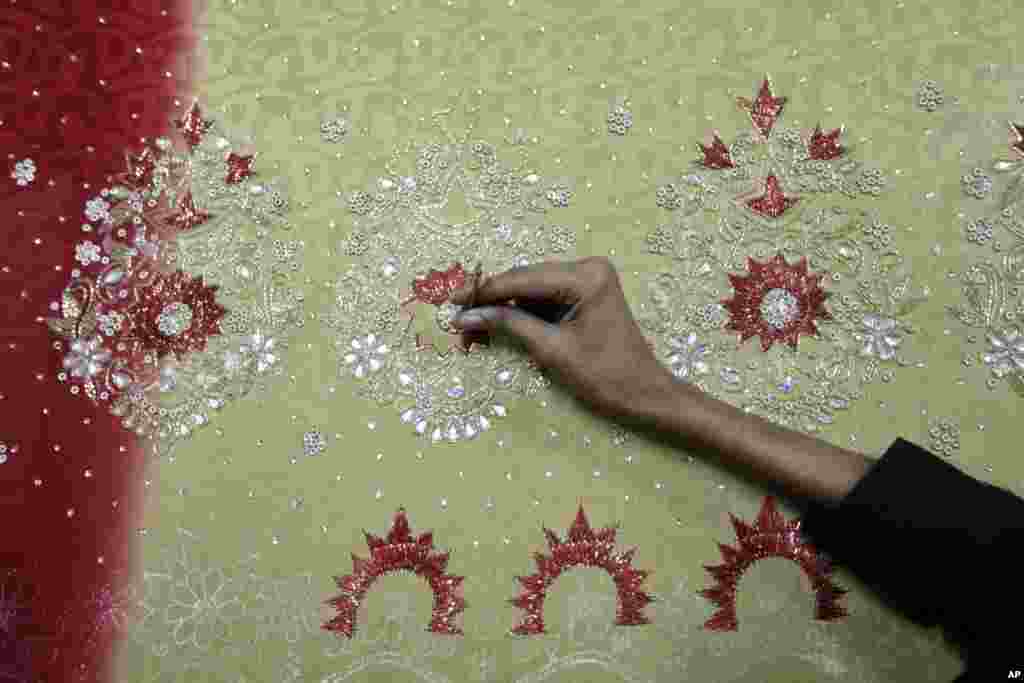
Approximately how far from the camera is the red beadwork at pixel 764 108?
97cm

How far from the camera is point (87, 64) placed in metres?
1.00

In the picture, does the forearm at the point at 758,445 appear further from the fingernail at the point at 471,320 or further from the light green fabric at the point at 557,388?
the fingernail at the point at 471,320

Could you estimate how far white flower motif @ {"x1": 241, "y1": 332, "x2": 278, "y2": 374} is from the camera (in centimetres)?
96

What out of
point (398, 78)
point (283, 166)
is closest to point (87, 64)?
point (283, 166)

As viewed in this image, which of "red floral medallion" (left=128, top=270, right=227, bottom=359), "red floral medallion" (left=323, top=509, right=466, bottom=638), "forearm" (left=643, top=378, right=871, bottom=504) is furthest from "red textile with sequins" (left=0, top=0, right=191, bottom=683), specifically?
"forearm" (left=643, top=378, right=871, bottom=504)

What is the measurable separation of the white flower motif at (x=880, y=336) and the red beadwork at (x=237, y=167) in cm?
77

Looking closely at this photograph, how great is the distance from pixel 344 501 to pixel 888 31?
2.89ft

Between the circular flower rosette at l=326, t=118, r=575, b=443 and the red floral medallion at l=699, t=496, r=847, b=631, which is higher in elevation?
the circular flower rosette at l=326, t=118, r=575, b=443

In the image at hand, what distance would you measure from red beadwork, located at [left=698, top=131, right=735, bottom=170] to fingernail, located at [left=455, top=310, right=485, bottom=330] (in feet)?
1.10

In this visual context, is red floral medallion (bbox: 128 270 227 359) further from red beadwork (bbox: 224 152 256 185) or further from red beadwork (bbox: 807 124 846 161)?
red beadwork (bbox: 807 124 846 161)

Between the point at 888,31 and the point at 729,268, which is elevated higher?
the point at 888,31

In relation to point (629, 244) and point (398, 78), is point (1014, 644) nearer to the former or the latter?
point (629, 244)

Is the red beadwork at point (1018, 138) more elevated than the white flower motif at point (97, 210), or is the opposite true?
the white flower motif at point (97, 210)

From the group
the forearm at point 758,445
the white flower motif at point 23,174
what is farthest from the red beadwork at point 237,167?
the forearm at point 758,445
